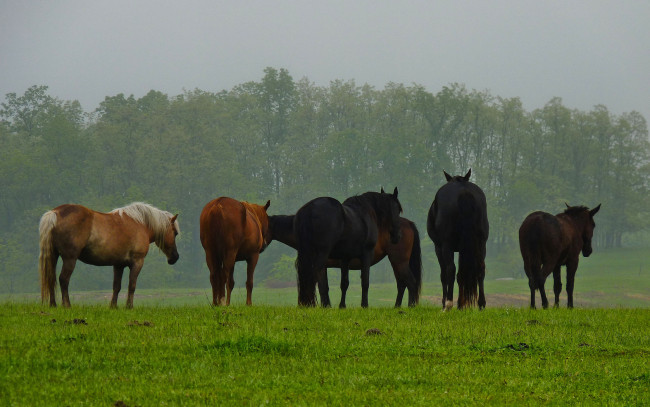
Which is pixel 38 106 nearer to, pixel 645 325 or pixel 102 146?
pixel 102 146

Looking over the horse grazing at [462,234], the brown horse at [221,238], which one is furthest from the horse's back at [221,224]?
the horse grazing at [462,234]

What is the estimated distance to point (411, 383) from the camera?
848cm

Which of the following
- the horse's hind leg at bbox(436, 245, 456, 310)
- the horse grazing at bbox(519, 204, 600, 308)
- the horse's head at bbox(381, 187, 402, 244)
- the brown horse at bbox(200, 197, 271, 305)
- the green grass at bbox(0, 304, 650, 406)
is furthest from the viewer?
the horse grazing at bbox(519, 204, 600, 308)

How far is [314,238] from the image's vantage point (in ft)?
58.1

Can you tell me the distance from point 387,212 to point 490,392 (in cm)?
1171

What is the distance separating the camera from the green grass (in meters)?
7.73

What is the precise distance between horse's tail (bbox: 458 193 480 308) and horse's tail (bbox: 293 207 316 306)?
344 cm

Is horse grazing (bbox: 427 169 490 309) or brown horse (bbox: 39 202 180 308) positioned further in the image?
horse grazing (bbox: 427 169 490 309)

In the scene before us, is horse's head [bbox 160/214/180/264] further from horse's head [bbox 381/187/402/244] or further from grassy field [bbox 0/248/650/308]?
grassy field [bbox 0/248/650/308]

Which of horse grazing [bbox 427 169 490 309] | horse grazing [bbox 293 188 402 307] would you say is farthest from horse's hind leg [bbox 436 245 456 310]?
horse grazing [bbox 293 188 402 307]

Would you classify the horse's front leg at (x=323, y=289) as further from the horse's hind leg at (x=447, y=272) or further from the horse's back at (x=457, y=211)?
the horse's back at (x=457, y=211)

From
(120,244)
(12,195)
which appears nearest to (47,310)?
(120,244)

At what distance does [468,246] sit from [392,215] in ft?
11.1

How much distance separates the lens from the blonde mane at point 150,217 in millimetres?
16953
